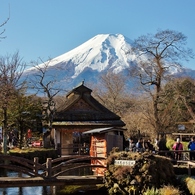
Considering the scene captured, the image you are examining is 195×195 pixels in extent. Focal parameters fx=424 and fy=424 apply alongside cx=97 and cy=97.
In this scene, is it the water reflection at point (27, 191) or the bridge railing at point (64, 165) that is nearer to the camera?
the bridge railing at point (64, 165)

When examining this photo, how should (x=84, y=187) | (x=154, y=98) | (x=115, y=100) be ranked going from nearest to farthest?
1. (x=84, y=187)
2. (x=154, y=98)
3. (x=115, y=100)

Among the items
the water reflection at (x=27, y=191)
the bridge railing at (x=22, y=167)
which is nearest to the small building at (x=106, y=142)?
the water reflection at (x=27, y=191)

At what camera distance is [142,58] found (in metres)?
44.3

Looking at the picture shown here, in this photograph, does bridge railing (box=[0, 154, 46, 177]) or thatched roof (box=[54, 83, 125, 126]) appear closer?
bridge railing (box=[0, 154, 46, 177])

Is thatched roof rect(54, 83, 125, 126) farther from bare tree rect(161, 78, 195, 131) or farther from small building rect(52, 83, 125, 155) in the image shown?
bare tree rect(161, 78, 195, 131)

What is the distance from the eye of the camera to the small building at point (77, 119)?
125 ft

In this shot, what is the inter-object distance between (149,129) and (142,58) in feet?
27.6

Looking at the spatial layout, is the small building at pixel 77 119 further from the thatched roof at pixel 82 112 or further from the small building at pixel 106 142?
the small building at pixel 106 142

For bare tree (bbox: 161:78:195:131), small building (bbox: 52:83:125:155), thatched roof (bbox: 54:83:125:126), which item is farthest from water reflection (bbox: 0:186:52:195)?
bare tree (bbox: 161:78:195:131)

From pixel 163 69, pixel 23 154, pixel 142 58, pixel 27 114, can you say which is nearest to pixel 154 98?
pixel 163 69

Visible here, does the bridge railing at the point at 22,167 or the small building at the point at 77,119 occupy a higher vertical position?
the small building at the point at 77,119

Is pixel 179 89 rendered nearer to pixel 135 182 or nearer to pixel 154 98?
pixel 154 98

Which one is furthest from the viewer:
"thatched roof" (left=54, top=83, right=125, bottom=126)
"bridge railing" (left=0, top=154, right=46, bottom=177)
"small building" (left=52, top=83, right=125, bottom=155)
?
"thatched roof" (left=54, top=83, right=125, bottom=126)

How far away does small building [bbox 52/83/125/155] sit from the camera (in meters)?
38.0
